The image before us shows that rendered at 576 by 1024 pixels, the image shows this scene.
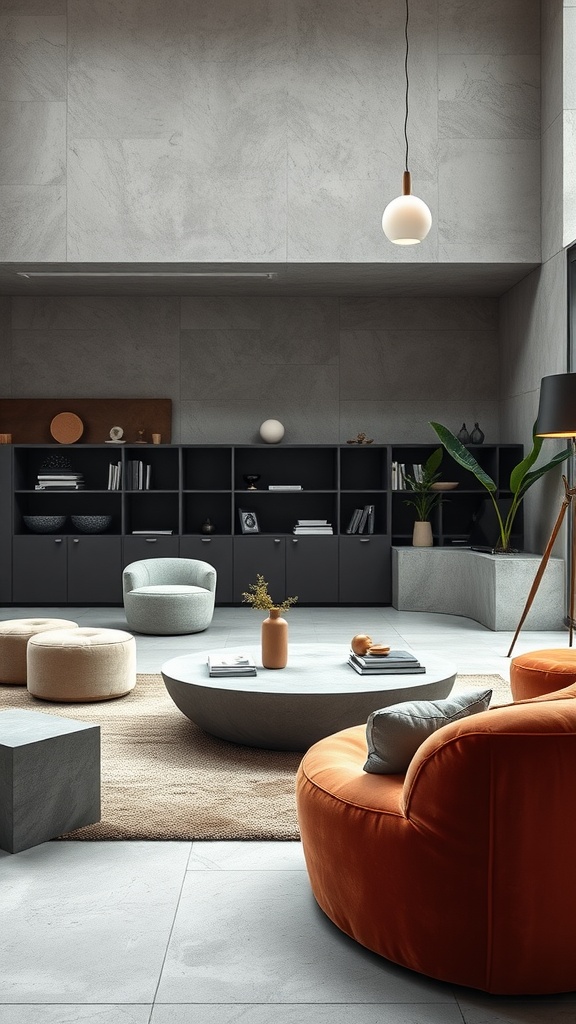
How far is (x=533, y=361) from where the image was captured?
8.32 metres

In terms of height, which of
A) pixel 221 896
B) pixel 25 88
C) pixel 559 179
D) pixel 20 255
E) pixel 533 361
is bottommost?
pixel 221 896

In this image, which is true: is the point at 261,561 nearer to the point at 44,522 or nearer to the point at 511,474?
the point at 44,522

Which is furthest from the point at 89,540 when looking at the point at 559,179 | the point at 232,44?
the point at 559,179

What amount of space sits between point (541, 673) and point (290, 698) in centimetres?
108

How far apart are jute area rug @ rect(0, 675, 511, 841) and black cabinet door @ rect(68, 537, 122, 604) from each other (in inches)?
164

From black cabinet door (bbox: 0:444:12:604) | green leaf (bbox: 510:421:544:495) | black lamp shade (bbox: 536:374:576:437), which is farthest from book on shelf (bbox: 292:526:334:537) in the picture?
black lamp shade (bbox: 536:374:576:437)

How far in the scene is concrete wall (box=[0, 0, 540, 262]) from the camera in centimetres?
786

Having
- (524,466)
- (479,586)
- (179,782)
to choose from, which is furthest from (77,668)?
(524,466)

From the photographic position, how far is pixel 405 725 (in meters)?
2.37

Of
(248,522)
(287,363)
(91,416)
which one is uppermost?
(287,363)

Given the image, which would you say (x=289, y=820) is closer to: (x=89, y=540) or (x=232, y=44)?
(x=89, y=540)

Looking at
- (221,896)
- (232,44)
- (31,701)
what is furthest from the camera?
(232,44)

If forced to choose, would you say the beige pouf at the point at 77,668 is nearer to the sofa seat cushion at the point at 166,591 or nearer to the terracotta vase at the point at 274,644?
the terracotta vase at the point at 274,644

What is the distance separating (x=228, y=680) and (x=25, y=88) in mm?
6084
